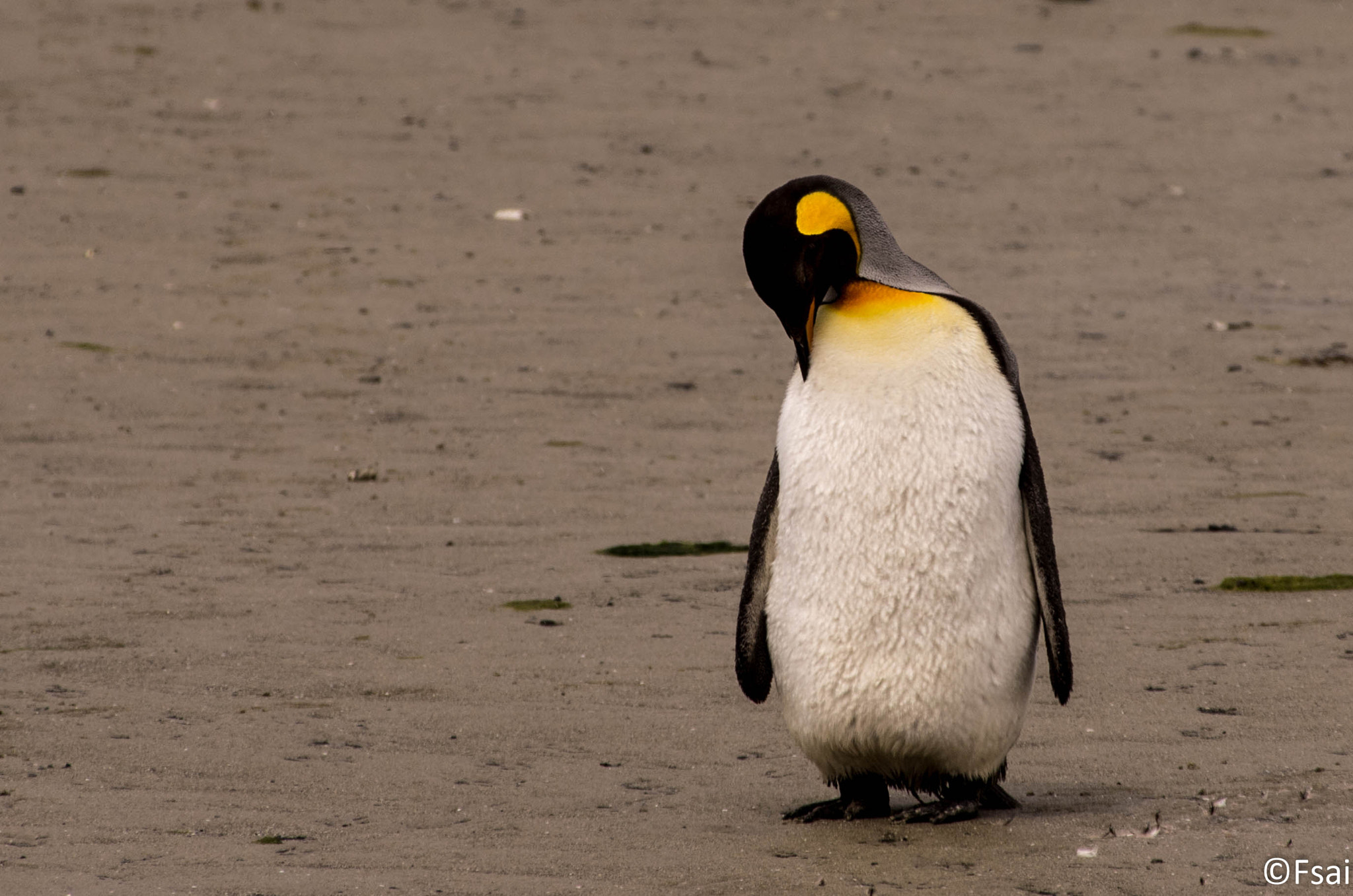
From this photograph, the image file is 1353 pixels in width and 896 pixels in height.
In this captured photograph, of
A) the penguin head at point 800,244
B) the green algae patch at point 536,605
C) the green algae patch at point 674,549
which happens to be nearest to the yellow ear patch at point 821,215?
the penguin head at point 800,244

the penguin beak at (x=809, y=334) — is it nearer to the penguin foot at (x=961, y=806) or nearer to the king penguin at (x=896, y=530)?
the king penguin at (x=896, y=530)

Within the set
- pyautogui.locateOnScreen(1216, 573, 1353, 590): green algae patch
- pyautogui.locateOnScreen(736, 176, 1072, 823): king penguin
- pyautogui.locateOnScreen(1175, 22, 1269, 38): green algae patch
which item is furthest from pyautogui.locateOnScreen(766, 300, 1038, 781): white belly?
pyautogui.locateOnScreen(1175, 22, 1269, 38): green algae patch

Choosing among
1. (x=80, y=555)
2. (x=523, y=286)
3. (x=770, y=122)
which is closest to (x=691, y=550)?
(x=80, y=555)

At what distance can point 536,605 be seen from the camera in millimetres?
5145

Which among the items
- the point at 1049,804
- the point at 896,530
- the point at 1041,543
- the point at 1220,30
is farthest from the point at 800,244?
the point at 1220,30

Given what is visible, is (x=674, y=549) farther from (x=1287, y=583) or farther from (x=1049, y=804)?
(x=1049, y=804)

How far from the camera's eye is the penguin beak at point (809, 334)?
3545 mm

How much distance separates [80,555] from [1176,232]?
580 centimetres

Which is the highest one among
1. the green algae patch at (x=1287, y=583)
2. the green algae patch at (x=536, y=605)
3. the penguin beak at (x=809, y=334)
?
the penguin beak at (x=809, y=334)

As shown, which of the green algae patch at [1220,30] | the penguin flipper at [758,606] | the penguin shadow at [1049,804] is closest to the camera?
the penguin shadow at [1049,804]

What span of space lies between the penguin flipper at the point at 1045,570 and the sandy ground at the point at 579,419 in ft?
0.93

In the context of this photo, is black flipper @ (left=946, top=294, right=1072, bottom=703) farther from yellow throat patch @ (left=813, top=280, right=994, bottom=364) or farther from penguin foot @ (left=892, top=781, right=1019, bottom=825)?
penguin foot @ (left=892, top=781, right=1019, bottom=825)

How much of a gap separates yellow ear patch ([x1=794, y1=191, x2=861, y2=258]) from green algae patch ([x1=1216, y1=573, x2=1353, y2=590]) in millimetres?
2111

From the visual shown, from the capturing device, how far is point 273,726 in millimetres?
4180
